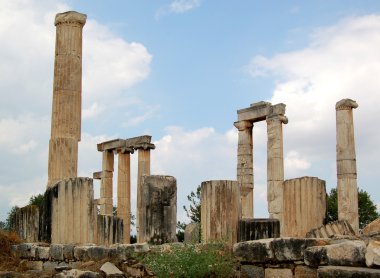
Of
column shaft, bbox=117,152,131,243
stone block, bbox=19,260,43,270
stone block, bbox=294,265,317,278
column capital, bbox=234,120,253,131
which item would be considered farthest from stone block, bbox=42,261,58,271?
column shaft, bbox=117,152,131,243

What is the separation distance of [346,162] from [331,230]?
43.2 feet

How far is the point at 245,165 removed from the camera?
2762 cm

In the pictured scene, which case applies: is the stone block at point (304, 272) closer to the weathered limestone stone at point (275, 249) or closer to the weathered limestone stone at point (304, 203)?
the weathered limestone stone at point (275, 249)

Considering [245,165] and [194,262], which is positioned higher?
[245,165]

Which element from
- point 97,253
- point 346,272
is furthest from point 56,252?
point 346,272

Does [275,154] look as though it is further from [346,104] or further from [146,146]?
[146,146]

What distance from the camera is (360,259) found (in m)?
7.59

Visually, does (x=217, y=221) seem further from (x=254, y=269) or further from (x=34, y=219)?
(x=34, y=219)

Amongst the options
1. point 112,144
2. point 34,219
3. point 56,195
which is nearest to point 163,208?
point 56,195

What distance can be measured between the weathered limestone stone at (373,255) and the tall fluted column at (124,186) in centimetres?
2367

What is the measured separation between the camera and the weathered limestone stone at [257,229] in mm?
11203

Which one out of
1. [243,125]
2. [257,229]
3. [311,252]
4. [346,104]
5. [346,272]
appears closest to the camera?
[346,272]

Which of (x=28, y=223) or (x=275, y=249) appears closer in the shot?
(x=275, y=249)

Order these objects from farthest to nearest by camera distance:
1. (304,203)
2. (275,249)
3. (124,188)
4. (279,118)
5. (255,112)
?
(124,188), (255,112), (279,118), (304,203), (275,249)
